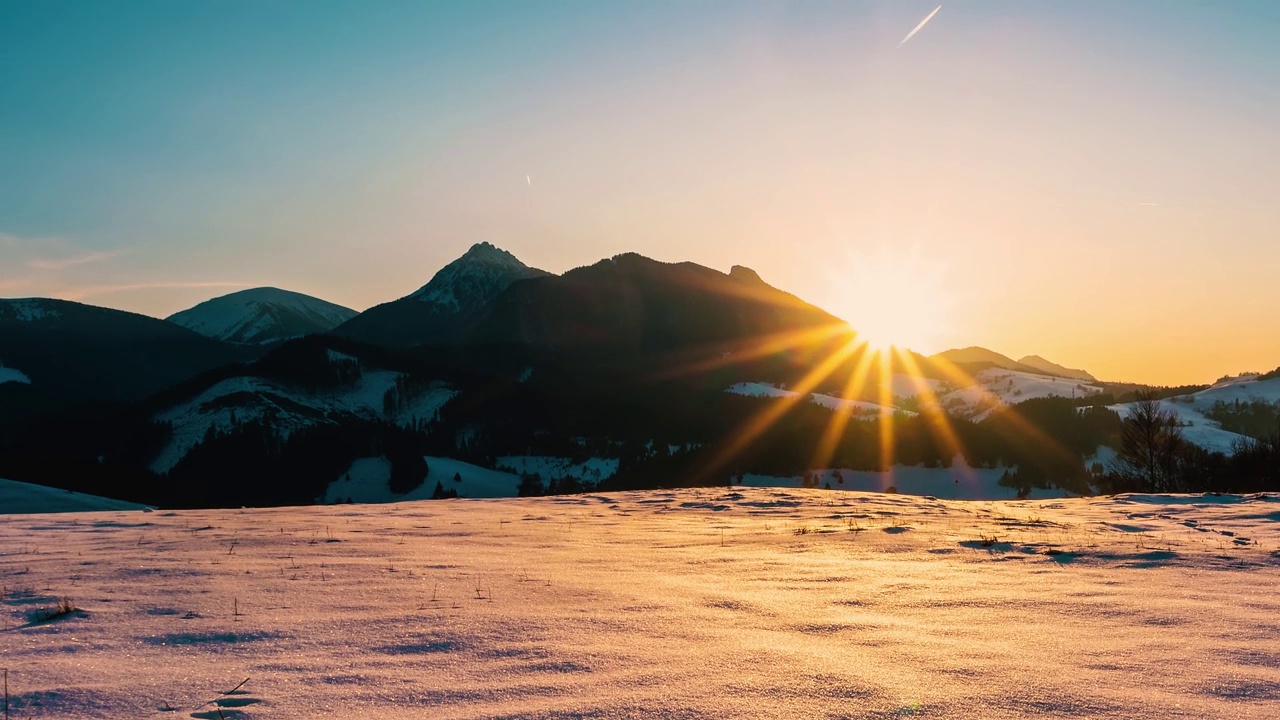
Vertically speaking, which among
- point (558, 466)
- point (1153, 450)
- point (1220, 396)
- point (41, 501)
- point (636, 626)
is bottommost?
point (558, 466)

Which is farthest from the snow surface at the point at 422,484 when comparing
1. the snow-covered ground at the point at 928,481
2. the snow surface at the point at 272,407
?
the snow-covered ground at the point at 928,481

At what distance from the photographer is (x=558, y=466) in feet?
379

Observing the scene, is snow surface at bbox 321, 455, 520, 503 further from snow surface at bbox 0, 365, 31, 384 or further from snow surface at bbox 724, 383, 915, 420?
snow surface at bbox 0, 365, 31, 384

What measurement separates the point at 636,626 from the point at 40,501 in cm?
2600

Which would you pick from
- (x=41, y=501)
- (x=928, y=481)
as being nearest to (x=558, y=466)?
(x=928, y=481)

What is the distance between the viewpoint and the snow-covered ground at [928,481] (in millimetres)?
53881

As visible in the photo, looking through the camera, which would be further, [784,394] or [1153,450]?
[784,394]

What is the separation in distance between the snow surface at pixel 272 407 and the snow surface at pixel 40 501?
87.7m

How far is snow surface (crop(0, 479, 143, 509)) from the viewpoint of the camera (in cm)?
2219

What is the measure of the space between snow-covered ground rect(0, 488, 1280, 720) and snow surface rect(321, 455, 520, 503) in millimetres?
78096

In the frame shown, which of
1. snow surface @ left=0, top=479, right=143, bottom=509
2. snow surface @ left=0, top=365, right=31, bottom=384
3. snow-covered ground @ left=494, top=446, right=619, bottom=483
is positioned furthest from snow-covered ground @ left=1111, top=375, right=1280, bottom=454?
snow surface @ left=0, top=365, right=31, bottom=384

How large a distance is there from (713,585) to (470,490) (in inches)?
3289

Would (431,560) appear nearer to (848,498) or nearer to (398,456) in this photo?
(848,498)

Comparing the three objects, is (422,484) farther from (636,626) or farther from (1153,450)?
(636,626)
